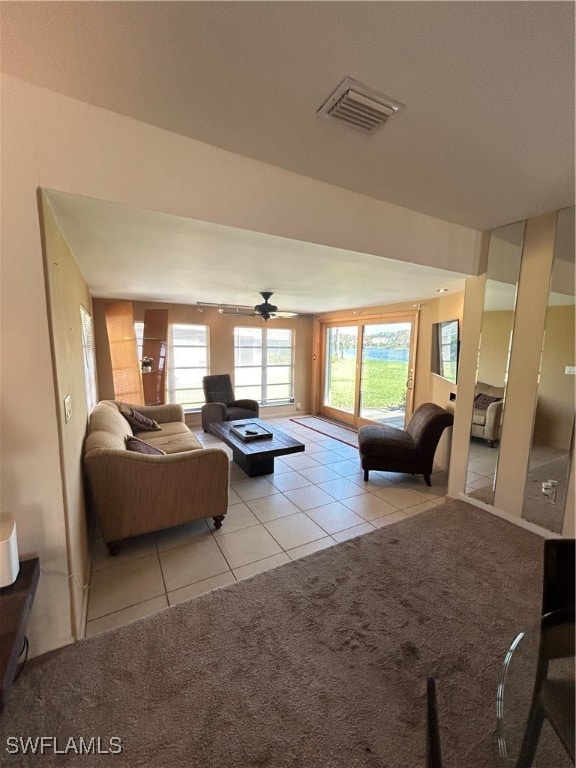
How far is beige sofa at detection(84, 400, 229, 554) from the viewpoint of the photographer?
208cm

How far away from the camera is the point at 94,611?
5.81 ft

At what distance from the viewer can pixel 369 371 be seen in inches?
230

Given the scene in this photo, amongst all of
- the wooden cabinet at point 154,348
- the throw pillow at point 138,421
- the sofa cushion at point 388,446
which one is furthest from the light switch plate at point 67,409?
the wooden cabinet at point 154,348

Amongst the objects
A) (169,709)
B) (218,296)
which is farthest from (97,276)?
(169,709)

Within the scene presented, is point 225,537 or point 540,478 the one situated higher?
point 540,478

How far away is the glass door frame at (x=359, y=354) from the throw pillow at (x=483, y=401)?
1.97 metres

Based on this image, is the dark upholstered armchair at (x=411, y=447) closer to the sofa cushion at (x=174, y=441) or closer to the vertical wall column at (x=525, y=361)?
the vertical wall column at (x=525, y=361)

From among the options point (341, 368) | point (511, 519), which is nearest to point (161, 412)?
point (341, 368)

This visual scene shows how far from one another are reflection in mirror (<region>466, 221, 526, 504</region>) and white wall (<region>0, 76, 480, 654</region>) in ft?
6.73

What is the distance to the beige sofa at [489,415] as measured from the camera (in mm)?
2754

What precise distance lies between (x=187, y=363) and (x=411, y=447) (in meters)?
4.22

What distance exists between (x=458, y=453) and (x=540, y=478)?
26.2 inches

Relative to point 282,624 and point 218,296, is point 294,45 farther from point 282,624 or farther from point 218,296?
point 218,296
